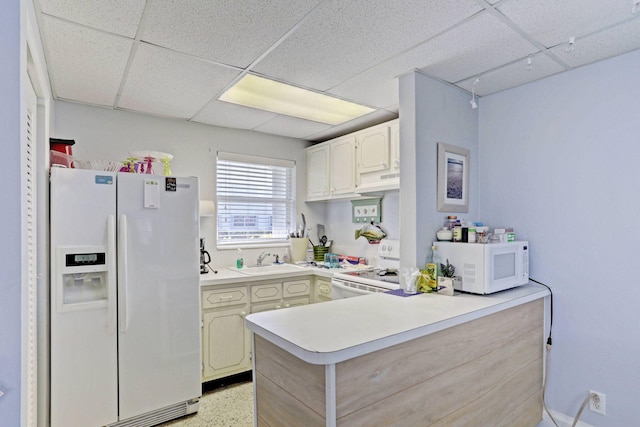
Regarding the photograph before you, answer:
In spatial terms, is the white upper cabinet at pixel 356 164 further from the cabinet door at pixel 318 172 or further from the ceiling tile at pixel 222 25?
the ceiling tile at pixel 222 25

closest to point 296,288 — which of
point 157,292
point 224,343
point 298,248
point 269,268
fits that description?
point 269,268

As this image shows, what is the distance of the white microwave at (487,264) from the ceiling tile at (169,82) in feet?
5.91

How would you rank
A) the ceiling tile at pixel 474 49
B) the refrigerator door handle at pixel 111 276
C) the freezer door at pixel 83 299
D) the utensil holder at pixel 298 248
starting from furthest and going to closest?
the utensil holder at pixel 298 248
the refrigerator door handle at pixel 111 276
the freezer door at pixel 83 299
the ceiling tile at pixel 474 49

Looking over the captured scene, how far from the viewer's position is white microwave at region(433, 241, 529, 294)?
1943 mm

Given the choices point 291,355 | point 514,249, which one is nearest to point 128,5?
point 291,355

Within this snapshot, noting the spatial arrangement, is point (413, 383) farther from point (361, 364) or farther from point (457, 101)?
point (457, 101)

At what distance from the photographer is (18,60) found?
1038 millimetres

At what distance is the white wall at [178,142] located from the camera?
2.74 m

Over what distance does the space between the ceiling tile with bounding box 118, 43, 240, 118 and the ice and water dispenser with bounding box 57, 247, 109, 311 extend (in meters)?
1.15

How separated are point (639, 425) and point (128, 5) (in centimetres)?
336

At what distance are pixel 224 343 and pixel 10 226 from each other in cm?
210

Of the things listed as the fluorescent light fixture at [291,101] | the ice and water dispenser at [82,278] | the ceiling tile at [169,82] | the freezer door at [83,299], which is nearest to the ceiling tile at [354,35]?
the ceiling tile at [169,82]

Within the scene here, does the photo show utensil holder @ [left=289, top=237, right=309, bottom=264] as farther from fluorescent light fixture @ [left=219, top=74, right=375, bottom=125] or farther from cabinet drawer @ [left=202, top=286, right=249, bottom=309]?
fluorescent light fixture @ [left=219, top=74, right=375, bottom=125]

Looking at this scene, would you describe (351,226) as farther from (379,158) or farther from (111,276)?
(111,276)
